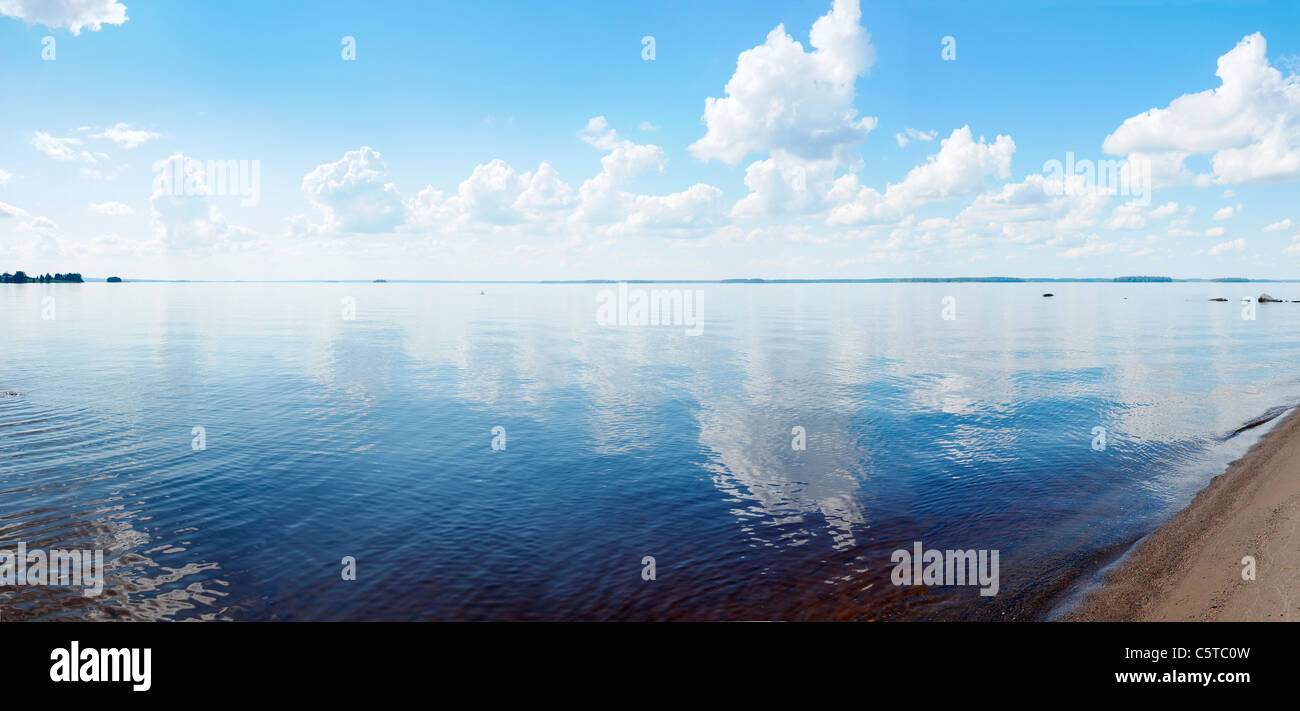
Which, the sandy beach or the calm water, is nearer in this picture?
the sandy beach

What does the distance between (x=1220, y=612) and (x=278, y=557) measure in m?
25.0

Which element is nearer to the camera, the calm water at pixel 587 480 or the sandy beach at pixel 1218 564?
the sandy beach at pixel 1218 564

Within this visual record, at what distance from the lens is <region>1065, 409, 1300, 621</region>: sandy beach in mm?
14070

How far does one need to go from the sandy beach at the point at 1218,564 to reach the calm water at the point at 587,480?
3.35 feet

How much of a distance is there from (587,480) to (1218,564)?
2100 cm

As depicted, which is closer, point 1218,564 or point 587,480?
point 1218,564

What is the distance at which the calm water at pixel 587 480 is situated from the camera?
57.7ft

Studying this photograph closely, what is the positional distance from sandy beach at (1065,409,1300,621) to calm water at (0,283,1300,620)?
1.02 meters

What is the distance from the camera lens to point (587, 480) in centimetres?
2758

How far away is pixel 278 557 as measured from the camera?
1952 cm

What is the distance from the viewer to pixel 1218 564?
1662 centimetres
